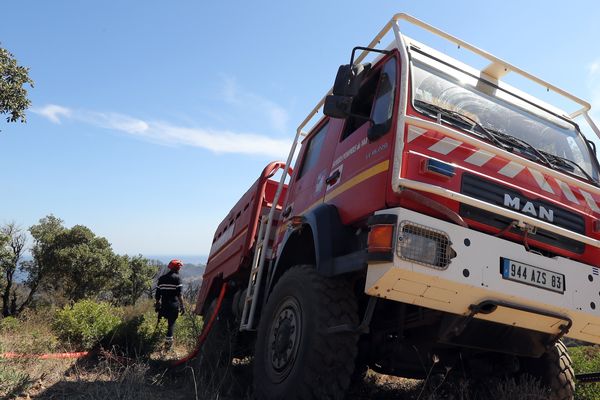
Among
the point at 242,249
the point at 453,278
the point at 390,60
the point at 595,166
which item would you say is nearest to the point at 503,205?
the point at 453,278

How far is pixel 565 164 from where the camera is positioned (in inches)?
150

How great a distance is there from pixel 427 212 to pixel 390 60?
4.34 ft

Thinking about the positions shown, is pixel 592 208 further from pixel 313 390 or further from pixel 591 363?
pixel 591 363

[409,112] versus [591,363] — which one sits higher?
[409,112]

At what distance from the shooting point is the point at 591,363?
6.21 metres

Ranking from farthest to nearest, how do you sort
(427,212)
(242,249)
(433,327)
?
(242,249), (433,327), (427,212)

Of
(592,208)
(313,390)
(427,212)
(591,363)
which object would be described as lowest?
(313,390)

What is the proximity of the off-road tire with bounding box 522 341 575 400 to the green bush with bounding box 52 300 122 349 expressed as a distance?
5.66 meters

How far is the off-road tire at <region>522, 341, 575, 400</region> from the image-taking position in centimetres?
390

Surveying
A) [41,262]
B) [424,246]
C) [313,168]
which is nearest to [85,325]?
[313,168]

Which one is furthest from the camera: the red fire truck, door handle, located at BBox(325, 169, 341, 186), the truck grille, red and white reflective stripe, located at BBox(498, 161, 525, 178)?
door handle, located at BBox(325, 169, 341, 186)

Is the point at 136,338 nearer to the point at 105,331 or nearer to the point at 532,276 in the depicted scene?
the point at 105,331

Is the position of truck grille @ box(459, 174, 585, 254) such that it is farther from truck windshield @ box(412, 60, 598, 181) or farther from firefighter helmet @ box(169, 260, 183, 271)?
firefighter helmet @ box(169, 260, 183, 271)

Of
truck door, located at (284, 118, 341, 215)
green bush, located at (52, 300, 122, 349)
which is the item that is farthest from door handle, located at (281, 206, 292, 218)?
green bush, located at (52, 300, 122, 349)
